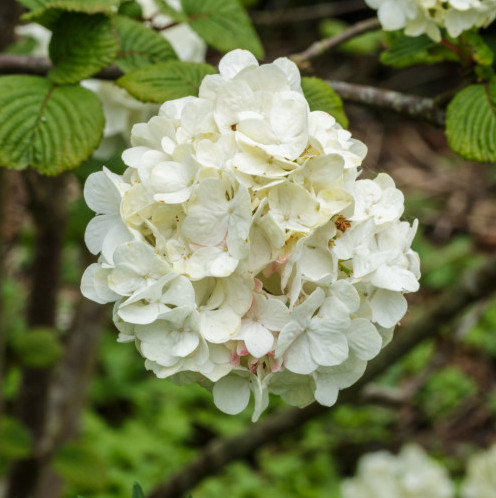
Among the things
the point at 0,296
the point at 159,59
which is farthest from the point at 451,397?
the point at 159,59

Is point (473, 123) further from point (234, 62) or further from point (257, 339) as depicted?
point (257, 339)

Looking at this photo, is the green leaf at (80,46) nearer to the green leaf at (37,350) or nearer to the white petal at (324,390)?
the white petal at (324,390)

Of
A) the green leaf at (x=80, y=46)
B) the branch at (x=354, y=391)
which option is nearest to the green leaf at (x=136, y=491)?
the green leaf at (x=80, y=46)

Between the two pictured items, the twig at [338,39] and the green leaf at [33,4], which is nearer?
the green leaf at [33,4]

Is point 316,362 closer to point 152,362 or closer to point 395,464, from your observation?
point 152,362

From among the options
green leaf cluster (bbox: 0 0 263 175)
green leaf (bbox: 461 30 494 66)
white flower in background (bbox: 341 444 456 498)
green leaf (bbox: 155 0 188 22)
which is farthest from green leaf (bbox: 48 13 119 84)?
white flower in background (bbox: 341 444 456 498)

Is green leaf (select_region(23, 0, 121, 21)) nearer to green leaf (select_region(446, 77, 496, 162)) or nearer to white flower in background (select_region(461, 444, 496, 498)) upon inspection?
green leaf (select_region(446, 77, 496, 162))

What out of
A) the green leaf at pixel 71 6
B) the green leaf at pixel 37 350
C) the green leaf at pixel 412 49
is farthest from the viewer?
the green leaf at pixel 37 350
